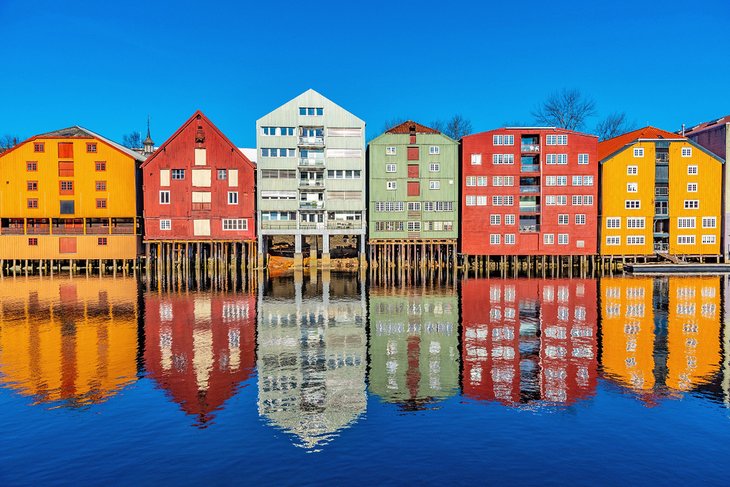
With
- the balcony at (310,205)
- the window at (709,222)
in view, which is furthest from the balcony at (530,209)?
the balcony at (310,205)

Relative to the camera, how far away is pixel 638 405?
19078 mm

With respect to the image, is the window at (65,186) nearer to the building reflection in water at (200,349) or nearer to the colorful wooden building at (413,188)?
the building reflection in water at (200,349)

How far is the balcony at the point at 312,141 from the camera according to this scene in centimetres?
6881

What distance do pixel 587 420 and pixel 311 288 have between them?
3515 cm

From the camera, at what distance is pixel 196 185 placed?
224ft

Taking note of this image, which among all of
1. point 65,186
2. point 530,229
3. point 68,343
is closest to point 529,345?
point 68,343

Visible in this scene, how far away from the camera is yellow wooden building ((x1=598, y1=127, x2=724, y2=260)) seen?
70.3m

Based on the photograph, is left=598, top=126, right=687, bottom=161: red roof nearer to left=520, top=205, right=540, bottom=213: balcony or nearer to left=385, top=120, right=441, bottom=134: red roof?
left=520, top=205, right=540, bottom=213: balcony

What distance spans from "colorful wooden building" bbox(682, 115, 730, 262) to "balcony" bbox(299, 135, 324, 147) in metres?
51.1

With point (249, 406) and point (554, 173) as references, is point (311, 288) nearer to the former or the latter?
point (249, 406)

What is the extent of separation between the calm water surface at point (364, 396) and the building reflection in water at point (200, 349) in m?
0.13

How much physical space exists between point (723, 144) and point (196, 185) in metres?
68.1

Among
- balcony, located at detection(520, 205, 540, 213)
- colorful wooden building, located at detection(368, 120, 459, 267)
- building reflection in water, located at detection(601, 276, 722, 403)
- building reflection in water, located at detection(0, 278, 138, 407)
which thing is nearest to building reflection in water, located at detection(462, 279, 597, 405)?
building reflection in water, located at detection(601, 276, 722, 403)

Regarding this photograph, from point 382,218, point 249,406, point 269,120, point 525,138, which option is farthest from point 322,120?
point 249,406
